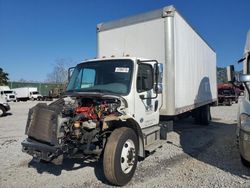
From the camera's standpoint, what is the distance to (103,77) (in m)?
6.57

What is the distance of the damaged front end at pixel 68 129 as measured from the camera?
16.8 feet

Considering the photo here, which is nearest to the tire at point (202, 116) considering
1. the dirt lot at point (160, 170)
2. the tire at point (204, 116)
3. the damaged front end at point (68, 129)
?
the tire at point (204, 116)

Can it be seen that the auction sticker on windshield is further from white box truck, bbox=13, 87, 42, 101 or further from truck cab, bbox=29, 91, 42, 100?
truck cab, bbox=29, 91, 42, 100

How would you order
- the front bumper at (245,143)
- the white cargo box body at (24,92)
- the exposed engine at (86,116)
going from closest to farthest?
the front bumper at (245,143), the exposed engine at (86,116), the white cargo box body at (24,92)

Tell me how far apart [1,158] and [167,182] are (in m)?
4.61

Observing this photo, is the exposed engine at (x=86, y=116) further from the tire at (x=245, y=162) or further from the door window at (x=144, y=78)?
the tire at (x=245, y=162)

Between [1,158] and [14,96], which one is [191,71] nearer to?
[1,158]

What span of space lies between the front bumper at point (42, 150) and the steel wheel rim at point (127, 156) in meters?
1.20

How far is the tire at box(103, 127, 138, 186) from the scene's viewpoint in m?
5.16

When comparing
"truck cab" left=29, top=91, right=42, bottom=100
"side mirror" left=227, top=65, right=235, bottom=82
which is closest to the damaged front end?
"side mirror" left=227, top=65, right=235, bottom=82

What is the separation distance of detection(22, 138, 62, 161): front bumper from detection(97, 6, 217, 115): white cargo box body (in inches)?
128

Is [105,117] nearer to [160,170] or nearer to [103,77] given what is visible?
[103,77]

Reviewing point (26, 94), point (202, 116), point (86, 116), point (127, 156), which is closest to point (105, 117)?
point (86, 116)

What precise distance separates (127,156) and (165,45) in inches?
125
